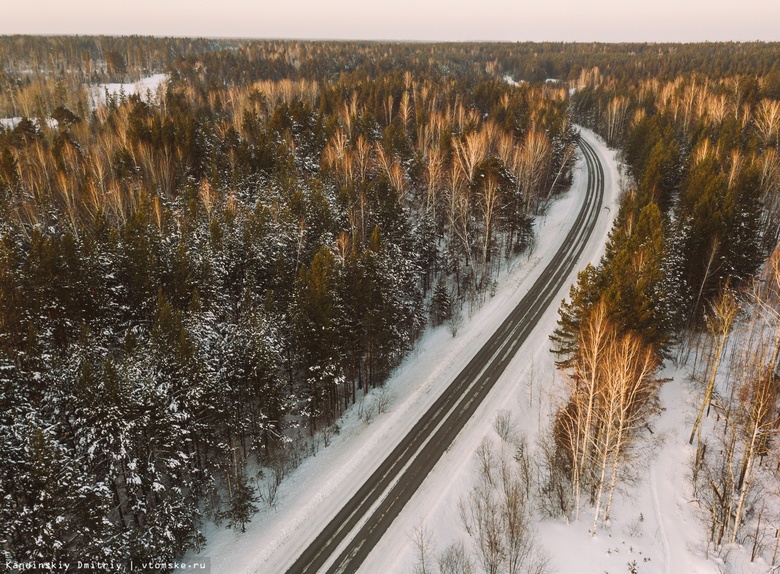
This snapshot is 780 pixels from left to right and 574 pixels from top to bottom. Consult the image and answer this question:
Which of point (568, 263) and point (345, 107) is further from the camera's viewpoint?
point (345, 107)

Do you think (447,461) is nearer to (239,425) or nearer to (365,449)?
(365,449)

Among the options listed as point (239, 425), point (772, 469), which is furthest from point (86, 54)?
point (772, 469)

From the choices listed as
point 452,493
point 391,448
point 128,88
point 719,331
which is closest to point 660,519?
point 452,493

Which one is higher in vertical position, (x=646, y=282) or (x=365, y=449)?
(x=646, y=282)

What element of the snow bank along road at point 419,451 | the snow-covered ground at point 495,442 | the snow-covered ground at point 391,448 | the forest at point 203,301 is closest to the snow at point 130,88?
the forest at point 203,301

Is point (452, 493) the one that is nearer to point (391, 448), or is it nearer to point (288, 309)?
point (391, 448)

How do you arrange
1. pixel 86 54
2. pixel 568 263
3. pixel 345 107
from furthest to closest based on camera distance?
pixel 86 54
pixel 345 107
pixel 568 263

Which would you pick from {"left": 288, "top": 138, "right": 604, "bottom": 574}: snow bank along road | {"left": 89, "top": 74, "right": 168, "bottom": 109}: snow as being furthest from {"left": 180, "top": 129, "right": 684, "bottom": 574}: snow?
{"left": 89, "top": 74, "right": 168, "bottom": 109}: snow
